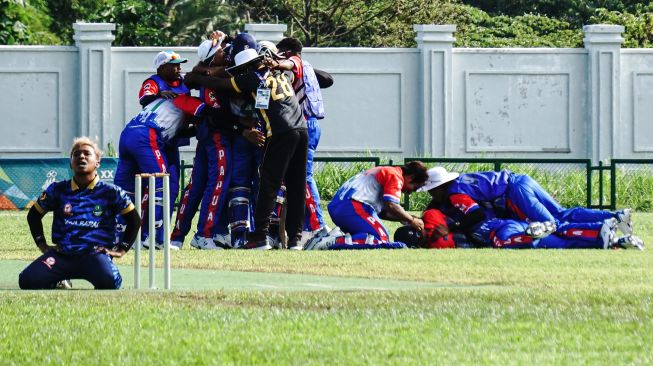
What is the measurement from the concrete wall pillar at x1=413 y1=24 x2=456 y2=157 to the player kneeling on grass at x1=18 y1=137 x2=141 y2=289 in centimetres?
1978

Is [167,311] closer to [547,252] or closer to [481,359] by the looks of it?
[481,359]

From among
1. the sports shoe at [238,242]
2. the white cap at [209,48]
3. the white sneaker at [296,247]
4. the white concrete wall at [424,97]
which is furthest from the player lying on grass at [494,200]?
the white concrete wall at [424,97]

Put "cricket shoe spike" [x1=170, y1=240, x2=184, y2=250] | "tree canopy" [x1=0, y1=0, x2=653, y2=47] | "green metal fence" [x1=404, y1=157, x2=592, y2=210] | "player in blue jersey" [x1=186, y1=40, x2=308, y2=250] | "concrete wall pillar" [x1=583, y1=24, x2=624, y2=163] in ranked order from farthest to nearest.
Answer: "tree canopy" [x1=0, y1=0, x2=653, y2=47], "concrete wall pillar" [x1=583, y1=24, x2=624, y2=163], "green metal fence" [x1=404, y1=157, x2=592, y2=210], "cricket shoe spike" [x1=170, y1=240, x2=184, y2=250], "player in blue jersey" [x1=186, y1=40, x2=308, y2=250]

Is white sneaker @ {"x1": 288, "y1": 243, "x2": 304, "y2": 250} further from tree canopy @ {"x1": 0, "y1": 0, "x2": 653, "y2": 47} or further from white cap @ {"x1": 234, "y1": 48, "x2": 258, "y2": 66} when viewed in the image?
tree canopy @ {"x1": 0, "y1": 0, "x2": 653, "y2": 47}

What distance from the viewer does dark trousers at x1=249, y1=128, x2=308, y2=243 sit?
16.4 meters

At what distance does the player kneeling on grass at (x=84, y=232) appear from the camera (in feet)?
39.8

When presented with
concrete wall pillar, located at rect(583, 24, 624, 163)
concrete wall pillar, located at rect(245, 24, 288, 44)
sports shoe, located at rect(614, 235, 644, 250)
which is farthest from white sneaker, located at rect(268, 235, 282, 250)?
concrete wall pillar, located at rect(583, 24, 624, 163)

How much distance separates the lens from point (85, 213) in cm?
1213

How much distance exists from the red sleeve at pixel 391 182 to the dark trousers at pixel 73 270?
4.87m

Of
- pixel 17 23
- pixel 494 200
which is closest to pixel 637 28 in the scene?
pixel 17 23

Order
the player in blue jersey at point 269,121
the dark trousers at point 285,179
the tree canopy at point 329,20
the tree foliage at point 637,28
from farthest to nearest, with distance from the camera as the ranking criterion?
the tree foliage at point 637,28, the tree canopy at point 329,20, the dark trousers at point 285,179, the player in blue jersey at point 269,121

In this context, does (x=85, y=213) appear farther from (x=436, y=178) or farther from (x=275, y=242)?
(x=436, y=178)

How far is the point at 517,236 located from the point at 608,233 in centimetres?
84

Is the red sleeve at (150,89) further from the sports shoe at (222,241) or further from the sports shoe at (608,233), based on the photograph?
the sports shoe at (608,233)
